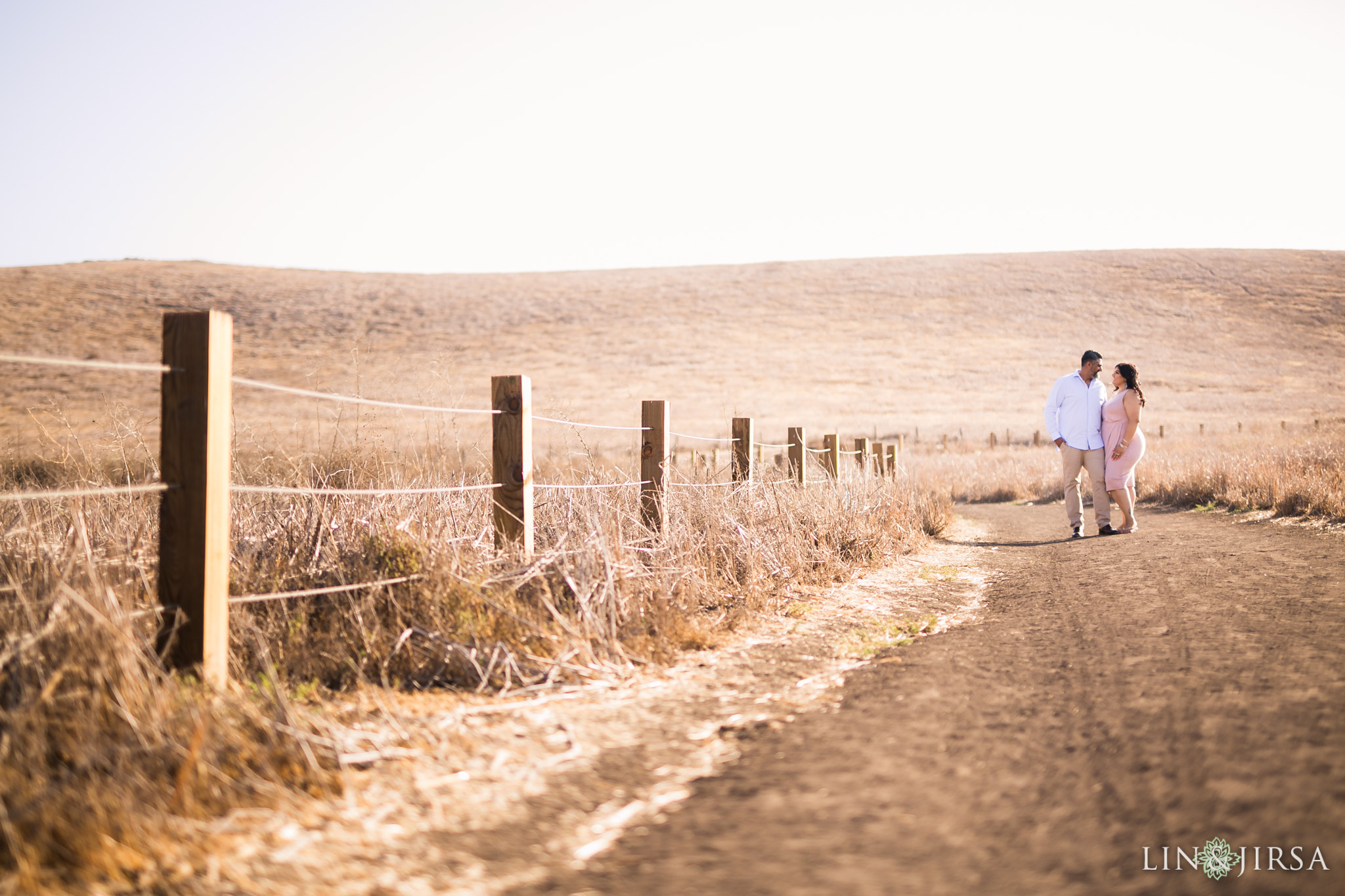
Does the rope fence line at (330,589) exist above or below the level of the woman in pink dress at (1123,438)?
below

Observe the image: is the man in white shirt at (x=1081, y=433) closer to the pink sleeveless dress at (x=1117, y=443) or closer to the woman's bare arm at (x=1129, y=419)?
the pink sleeveless dress at (x=1117, y=443)

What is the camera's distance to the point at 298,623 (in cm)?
347

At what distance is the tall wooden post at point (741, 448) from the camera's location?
7156 millimetres

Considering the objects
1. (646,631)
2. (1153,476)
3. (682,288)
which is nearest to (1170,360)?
(682,288)

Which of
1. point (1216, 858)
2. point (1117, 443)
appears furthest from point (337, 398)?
point (1117, 443)

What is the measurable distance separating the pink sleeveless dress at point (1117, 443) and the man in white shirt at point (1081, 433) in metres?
0.07

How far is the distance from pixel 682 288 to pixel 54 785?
50537mm

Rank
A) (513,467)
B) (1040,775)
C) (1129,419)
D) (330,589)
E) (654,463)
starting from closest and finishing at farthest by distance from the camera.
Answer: (1040,775) → (330,589) → (513,467) → (654,463) → (1129,419)

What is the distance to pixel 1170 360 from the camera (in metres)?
39.0

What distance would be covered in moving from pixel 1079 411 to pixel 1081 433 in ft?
0.74

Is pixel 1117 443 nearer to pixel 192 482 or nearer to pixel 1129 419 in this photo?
pixel 1129 419

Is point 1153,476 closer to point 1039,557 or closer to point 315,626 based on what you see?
point 1039,557

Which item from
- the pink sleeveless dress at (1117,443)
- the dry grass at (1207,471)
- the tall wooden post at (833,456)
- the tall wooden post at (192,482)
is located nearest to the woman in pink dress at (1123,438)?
the pink sleeveless dress at (1117,443)

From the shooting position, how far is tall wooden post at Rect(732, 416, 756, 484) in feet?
23.5
